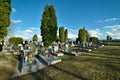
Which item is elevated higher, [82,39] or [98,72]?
[82,39]

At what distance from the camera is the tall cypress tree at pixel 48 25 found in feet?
111

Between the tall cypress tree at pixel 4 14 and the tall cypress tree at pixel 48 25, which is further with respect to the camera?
the tall cypress tree at pixel 48 25

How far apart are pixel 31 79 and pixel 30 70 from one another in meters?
3.20

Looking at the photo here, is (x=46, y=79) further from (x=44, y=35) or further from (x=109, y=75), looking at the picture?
(x=44, y=35)

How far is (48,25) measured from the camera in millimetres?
34656

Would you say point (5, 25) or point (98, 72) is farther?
point (5, 25)

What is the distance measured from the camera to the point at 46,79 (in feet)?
47.1

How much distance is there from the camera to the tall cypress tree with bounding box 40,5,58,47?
3397 centimetres

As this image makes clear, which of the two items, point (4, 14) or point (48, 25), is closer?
point (4, 14)

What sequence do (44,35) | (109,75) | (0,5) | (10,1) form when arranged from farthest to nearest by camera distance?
(44,35), (10,1), (0,5), (109,75)

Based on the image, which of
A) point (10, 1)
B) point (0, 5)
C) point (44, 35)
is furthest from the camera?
point (44, 35)

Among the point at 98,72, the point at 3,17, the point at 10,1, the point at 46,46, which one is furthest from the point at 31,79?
the point at 46,46

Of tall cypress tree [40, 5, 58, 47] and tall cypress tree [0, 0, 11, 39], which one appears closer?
tall cypress tree [0, 0, 11, 39]

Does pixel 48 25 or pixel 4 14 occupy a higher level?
pixel 4 14
